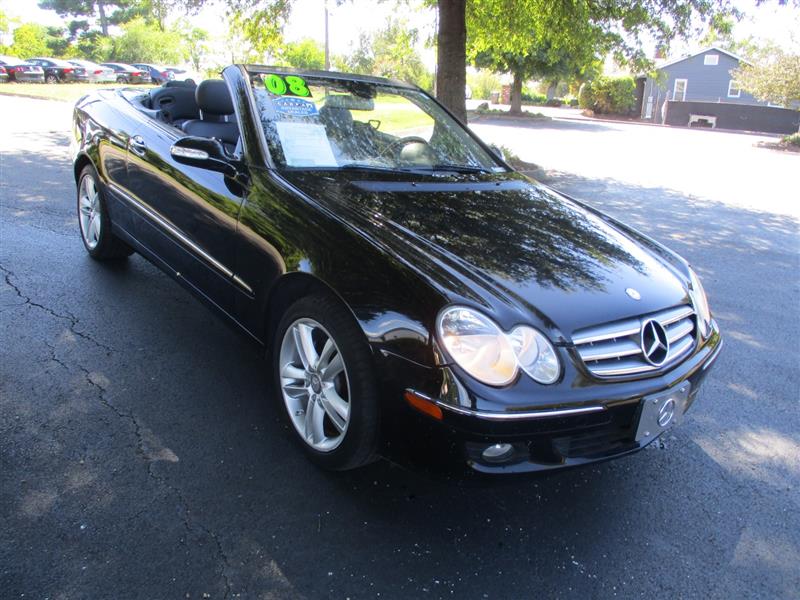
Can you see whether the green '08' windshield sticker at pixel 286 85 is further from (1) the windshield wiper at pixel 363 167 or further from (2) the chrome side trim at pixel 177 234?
(2) the chrome side trim at pixel 177 234

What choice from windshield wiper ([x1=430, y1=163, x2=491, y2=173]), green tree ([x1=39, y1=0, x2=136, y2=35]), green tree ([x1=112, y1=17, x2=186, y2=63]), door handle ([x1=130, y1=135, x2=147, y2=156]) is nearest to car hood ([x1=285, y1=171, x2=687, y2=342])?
windshield wiper ([x1=430, y1=163, x2=491, y2=173])

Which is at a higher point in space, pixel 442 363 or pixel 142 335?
pixel 442 363

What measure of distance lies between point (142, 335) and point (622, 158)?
1528cm

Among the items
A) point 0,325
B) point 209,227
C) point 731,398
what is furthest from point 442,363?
point 0,325

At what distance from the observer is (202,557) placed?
2.16m

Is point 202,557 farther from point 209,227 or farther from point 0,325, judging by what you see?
point 0,325

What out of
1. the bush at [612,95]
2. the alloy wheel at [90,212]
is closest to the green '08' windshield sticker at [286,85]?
the alloy wheel at [90,212]

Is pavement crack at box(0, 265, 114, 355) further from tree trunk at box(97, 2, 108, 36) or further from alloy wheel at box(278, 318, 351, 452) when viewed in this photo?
tree trunk at box(97, 2, 108, 36)

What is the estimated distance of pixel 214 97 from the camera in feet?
13.0

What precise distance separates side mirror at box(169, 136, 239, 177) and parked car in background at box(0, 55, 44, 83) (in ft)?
120

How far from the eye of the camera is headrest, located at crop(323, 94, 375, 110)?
3.64 metres

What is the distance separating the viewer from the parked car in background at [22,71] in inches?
1281

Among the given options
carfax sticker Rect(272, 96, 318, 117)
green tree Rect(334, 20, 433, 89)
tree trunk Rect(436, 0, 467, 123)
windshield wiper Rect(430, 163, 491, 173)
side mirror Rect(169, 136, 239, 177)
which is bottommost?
windshield wiper Rect(430, 163, 491, 173)

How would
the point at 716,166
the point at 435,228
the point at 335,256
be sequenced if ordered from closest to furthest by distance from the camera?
the point at 335,256 < the point at 435,228 < the point at 716,166
